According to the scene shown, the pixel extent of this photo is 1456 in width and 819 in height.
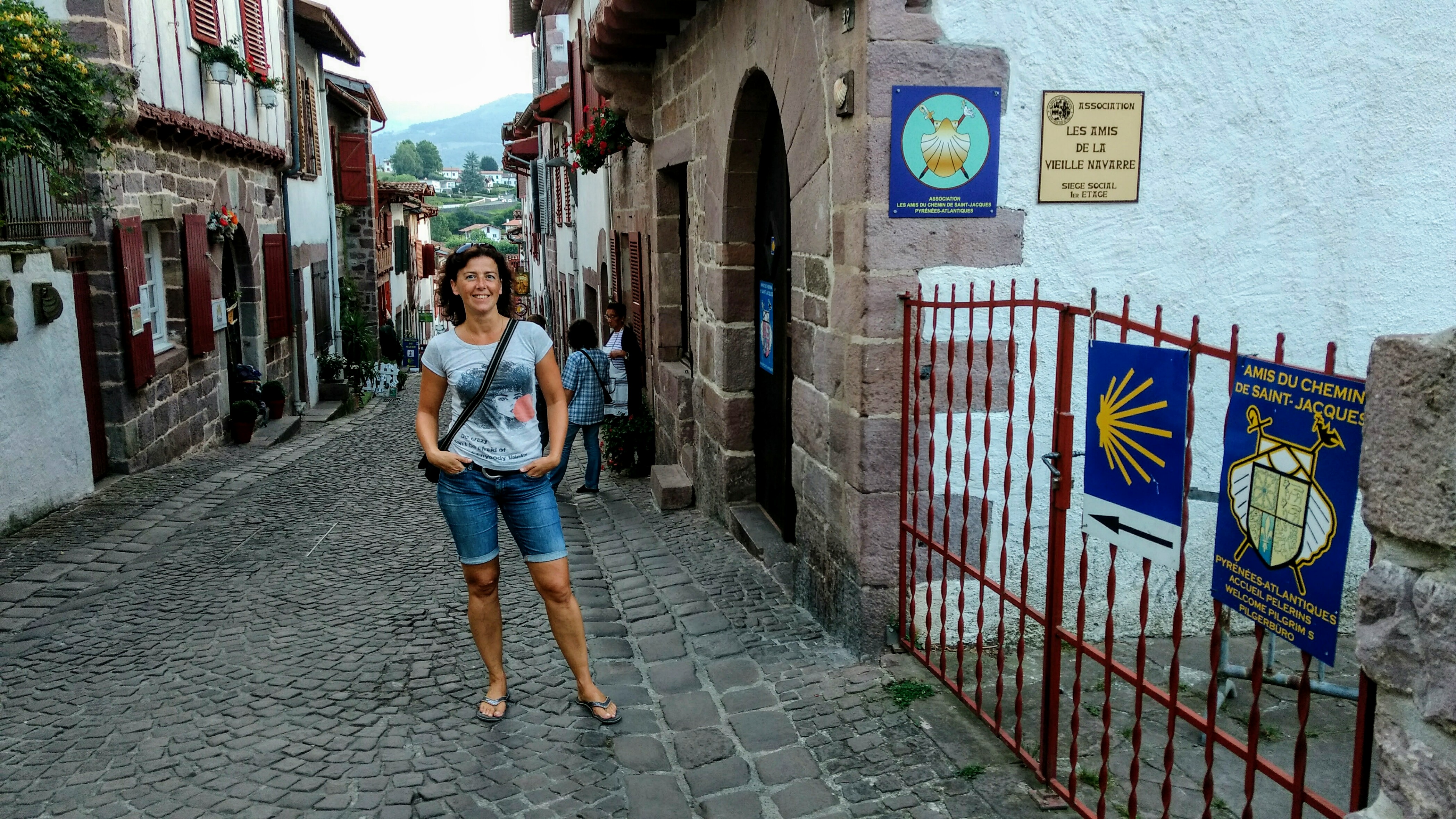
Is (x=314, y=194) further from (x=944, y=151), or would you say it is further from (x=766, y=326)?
(x=944, y=151)

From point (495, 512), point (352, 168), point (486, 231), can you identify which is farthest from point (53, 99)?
point (486, 231)

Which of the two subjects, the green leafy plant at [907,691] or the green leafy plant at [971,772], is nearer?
the green leafy plant at [971,772]

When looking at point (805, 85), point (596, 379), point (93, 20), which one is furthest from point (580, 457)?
point (805, 85)

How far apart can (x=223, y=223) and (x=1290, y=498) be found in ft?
38.6

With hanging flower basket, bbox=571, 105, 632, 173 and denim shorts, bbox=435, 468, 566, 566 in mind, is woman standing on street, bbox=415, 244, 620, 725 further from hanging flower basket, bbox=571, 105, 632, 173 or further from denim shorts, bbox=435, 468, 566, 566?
hanging flower basket, bbox=571, 105, 632, 173

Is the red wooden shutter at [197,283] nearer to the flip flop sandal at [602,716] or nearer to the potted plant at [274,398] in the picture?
the potted plant at [274,398]

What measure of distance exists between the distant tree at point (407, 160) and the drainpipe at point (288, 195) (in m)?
174

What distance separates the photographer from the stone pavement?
Result: 133 inches

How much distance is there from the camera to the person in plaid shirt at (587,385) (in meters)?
7.96

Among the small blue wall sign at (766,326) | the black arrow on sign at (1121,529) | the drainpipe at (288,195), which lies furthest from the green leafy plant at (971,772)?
the drainpipe at (288,195)

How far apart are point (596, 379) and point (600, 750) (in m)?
4.56

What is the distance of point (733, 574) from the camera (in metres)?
5.61

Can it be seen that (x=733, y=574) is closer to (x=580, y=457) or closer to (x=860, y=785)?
(x=860, y=785)

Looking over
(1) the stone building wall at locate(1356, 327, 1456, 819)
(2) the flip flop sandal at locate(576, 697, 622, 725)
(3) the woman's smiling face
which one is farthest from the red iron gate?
(3) the woman's smiling face
